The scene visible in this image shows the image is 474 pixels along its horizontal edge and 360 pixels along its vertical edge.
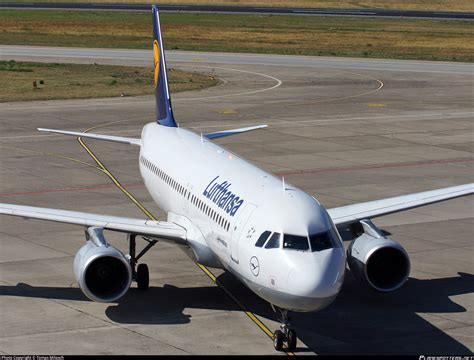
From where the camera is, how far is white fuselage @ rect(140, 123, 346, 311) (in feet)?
76.1

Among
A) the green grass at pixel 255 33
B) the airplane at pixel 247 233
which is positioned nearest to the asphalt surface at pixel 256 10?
the green grass at pixel 255 33

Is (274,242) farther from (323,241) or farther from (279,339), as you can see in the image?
(279,339)

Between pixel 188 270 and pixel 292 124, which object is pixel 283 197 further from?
pixel 292 124

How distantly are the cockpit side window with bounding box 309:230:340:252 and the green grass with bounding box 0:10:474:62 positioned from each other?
286ft

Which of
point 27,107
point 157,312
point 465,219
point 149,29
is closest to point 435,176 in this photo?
point 465,219

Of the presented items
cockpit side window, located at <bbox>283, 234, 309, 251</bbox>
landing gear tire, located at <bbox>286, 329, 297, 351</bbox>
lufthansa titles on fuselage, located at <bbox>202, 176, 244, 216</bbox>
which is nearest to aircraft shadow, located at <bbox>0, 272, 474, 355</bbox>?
landing gear tire, located at <bbox>286, 329, 297, 351</bbox>

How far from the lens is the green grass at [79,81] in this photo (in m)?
77.2

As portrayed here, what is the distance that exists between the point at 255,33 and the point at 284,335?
112 meters

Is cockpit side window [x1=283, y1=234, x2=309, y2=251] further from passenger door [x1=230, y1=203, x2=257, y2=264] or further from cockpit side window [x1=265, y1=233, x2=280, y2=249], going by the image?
passenger door [x1=230, y1=203, x2=257, y2=264]

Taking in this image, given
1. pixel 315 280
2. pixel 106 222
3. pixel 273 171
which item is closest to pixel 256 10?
pixel 273 171

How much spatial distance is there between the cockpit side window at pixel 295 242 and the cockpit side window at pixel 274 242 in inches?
7.0

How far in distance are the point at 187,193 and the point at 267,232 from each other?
704 cm

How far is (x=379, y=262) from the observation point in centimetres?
2866

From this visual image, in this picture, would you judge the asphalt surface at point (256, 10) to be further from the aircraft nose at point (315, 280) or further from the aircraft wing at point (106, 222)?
the aircraft nose at point (315, 280)
